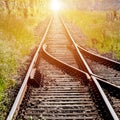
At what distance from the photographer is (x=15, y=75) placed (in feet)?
29.8

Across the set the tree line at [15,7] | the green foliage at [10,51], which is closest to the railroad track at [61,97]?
the green foliage at [10,51]

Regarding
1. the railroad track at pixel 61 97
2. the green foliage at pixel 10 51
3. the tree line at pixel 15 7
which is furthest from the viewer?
the tree line at pixel 15 7

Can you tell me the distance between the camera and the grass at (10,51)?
7.87 m

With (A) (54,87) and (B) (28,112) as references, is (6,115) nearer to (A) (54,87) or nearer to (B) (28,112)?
(B) (28,112)

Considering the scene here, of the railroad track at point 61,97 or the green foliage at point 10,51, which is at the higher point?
the railroad track at point 61,97

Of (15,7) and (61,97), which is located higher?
(61,97)

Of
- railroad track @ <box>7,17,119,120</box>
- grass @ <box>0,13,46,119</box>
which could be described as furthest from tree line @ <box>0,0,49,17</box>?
railroad track @ <box>7,17,119,120</box>

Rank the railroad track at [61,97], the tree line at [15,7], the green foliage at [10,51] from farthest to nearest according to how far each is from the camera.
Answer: the tree line at [15,7], the green foliage at [10,51], the railroad track at [61,97]

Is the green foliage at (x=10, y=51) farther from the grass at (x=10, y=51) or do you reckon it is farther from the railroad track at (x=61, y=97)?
the railroad track at (x=61, y=97)

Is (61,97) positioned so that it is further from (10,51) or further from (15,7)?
(15,7)

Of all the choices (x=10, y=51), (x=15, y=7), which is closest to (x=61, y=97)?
(x=10, y=51)

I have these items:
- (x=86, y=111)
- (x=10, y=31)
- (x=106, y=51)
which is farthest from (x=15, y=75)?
(x=10, y=31)

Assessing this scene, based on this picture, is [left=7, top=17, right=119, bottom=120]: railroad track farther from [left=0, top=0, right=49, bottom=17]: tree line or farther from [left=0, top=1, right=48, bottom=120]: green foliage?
[left=0, top=0, right=49, bottom=17]: tree line

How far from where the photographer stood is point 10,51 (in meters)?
11.7
